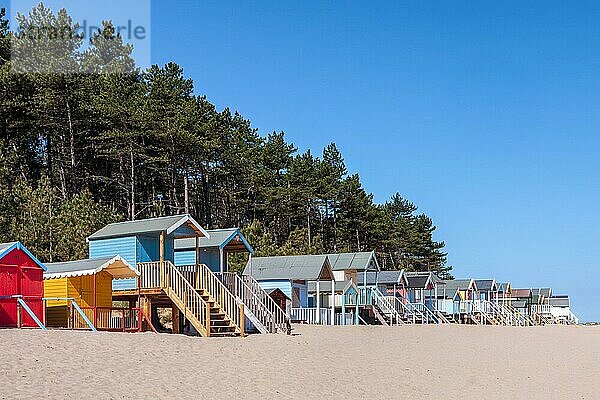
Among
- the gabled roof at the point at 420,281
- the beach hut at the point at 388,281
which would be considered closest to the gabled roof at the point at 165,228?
the beach hut at the point at 388,281

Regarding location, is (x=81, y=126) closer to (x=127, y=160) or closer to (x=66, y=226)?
(x=127, y=160)

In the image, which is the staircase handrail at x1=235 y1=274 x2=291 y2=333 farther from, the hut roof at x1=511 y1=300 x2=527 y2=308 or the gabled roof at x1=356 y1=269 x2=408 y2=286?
the hut roof at x1=511 y1=300 x2=527 y2=308

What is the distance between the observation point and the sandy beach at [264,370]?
1634 cm

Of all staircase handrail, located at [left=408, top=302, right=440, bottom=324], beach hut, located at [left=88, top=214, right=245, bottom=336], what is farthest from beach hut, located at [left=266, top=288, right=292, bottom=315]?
staircase handrail, located at [left=408, top=302, right=440, bottom=324]

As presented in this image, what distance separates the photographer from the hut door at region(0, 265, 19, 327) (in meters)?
23.8

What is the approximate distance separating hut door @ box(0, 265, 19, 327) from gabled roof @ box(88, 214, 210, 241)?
19.7 feet

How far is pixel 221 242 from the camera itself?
3228cm

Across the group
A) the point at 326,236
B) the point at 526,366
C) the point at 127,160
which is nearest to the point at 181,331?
the point at 526,366

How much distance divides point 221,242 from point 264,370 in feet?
41.5

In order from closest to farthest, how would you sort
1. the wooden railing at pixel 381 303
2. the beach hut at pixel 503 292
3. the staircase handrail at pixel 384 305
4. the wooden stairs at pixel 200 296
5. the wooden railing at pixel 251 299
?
the wooden stairs at pixel 200 296 < the wooden railing at pixel 251 299 < the wooden railing at pixel 381 303 < the staircase handrail at pixel 384 305 < the beach hut at pixel 503 292

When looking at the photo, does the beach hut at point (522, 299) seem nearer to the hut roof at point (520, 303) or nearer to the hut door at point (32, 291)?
the hut roof at point (520, 303)

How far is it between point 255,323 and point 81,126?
2810 cm

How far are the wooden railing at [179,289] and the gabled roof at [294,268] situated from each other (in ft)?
49.8

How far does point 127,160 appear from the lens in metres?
56.1
